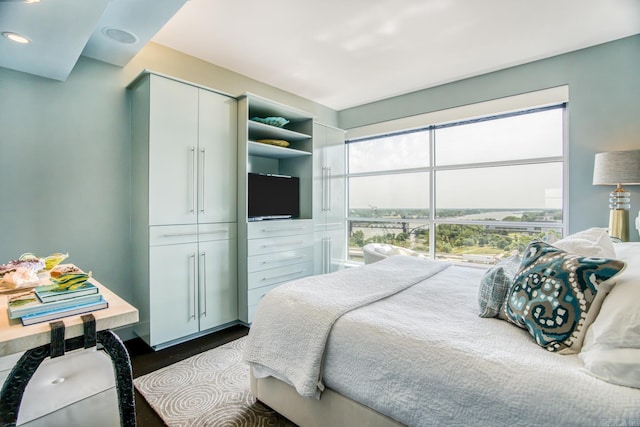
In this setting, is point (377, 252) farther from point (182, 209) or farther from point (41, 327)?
point (41, 327)

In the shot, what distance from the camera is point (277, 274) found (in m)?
3.22

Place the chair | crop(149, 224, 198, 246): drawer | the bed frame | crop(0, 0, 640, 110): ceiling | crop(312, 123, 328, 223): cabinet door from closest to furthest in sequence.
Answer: the bed frame < crop(0, 0, 640, 110): ceiling < crop(149, 224, 198, 246): drawer < the chair < crop(312, 123, 328, 223): cabinet door

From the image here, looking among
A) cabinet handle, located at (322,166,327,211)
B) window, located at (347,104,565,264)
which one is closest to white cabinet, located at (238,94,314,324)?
cabinet handle, located at (322,166,327,211)

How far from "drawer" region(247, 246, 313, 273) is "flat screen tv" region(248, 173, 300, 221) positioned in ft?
1.36

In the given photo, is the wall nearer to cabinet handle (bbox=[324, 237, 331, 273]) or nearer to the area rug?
the area rug

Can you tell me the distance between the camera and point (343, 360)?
1.30 meters

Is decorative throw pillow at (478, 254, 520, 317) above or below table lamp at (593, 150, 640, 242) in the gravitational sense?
below

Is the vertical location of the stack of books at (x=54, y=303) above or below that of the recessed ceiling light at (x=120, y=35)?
below

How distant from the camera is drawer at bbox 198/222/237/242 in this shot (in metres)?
2.74

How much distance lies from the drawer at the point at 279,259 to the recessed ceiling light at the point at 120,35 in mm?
1983

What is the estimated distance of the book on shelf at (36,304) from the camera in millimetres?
1001

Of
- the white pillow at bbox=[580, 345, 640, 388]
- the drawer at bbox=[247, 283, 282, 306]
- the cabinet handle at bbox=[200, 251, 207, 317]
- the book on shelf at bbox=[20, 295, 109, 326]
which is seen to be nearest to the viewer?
the white pillow at bbox=[580, 345, 640, 388]

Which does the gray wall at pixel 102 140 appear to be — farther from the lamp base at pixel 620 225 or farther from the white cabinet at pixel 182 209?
the lamp base at pixel 620 225

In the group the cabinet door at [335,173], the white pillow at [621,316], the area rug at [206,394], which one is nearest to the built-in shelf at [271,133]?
the cabinet door at [335,173]
